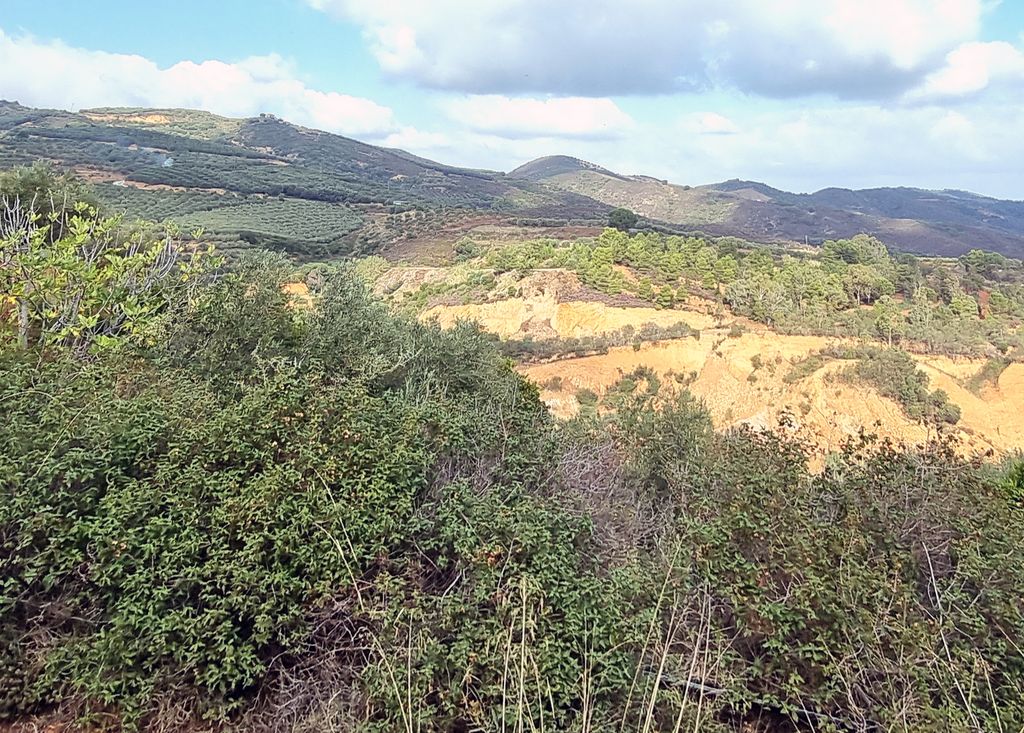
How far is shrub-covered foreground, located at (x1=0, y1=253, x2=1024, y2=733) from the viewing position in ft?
9.80

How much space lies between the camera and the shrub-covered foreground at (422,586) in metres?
2.99

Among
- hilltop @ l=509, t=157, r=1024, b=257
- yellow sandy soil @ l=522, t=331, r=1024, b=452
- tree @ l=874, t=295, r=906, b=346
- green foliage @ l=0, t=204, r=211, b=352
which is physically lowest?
yellow sandy soil @ l=522, t=331, r=1024, b=452

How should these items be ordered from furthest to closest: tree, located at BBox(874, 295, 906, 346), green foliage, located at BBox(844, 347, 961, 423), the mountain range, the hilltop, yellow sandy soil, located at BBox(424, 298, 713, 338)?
the hilltop < the mountain range < yellow sandy soil, located at BBox(424, 298, 713, 338) < tree, located at BBox(874, 295, 906, 346) < green foliage, located at BBox(844, 347, 961, 423)

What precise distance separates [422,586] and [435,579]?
119 mm

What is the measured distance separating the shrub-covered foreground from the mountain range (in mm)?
26541

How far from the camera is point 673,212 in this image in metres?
82.4

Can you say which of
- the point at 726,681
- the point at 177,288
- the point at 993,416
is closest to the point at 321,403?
the point at 726,681

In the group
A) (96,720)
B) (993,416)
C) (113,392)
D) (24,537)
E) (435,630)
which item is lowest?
(993,416)

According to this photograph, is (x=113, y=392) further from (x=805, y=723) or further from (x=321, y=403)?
(x=805, y=723)

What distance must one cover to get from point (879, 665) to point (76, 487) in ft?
13.1

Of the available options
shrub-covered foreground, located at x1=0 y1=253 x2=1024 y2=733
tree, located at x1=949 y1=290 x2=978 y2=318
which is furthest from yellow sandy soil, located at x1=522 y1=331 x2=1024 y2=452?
shrub-covered foreground, located at x1=0 y1=253 x2=1024 y2=733

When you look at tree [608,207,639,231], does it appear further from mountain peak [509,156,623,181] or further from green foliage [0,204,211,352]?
mountain peak [509,156,623,181]

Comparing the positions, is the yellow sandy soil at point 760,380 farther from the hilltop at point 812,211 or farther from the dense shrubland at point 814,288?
the hilltop at point 812,211

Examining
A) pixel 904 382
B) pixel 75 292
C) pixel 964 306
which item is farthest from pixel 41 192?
pixel 964 306
